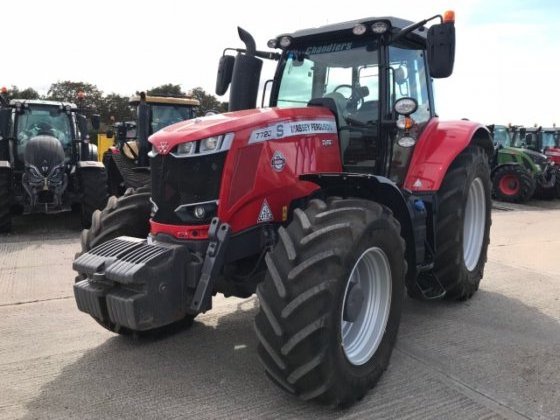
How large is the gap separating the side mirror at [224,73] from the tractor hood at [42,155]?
5534 millimetres

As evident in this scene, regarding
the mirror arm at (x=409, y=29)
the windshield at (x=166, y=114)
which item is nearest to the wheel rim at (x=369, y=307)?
the mirror arm at (x=409, y=29)

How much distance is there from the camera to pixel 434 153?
14.1 ft

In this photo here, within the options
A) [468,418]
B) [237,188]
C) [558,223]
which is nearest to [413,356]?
[468,418]

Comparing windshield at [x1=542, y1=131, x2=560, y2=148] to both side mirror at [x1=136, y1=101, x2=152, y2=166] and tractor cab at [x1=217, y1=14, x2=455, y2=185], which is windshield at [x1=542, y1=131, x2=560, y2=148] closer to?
side mirror at [x1=136, y1=101, x2=152, y2=166]

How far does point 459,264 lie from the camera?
14.3 feet

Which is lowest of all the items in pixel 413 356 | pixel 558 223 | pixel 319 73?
pixel 558 223

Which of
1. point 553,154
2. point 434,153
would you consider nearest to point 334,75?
point 434,153

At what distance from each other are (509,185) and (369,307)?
545 inches

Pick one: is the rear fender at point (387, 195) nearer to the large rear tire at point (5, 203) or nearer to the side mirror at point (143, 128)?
the side mirror at point (143, 128)

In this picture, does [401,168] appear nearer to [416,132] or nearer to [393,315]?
[416,132]

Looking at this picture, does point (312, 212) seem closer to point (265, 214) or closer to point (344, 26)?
point (265, 214)

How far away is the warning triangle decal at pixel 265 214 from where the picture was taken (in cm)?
328

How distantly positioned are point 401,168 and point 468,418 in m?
2.01

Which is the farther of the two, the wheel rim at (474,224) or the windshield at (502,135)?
the windshield at (502,135)
